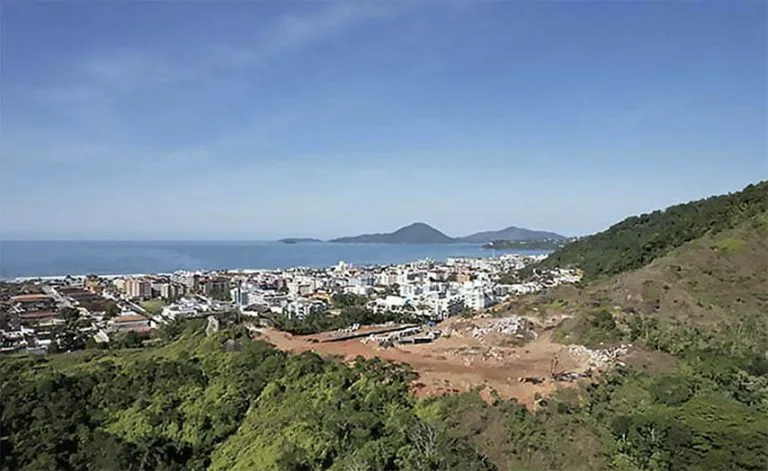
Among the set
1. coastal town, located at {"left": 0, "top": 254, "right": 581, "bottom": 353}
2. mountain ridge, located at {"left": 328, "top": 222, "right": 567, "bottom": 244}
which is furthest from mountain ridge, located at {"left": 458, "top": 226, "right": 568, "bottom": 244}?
coastal town, located at {"left": 0, "top": 254, "right": 581, "bottom": 353}

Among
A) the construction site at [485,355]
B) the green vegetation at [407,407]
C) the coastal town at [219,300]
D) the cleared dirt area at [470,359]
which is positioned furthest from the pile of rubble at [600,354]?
the coastal town at [219,300]

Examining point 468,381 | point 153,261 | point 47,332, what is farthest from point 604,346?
point 153,261

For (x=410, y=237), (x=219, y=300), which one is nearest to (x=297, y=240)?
(x=410, y=237)

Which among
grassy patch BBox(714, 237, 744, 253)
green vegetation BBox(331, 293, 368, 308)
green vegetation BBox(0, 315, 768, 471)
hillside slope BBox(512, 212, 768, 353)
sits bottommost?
green vegetation BBox(331, 293, 368, 308)

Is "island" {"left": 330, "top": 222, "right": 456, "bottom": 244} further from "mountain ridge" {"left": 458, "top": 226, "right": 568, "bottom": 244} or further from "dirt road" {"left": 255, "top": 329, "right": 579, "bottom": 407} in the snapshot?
"dirt road" {"left": 255, "top": 329, "right": 579, "bottom": 407}

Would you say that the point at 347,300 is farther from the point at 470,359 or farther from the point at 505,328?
the point at 470,359

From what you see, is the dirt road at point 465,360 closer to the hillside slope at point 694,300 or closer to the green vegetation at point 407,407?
the green vegetation at point 407,407
